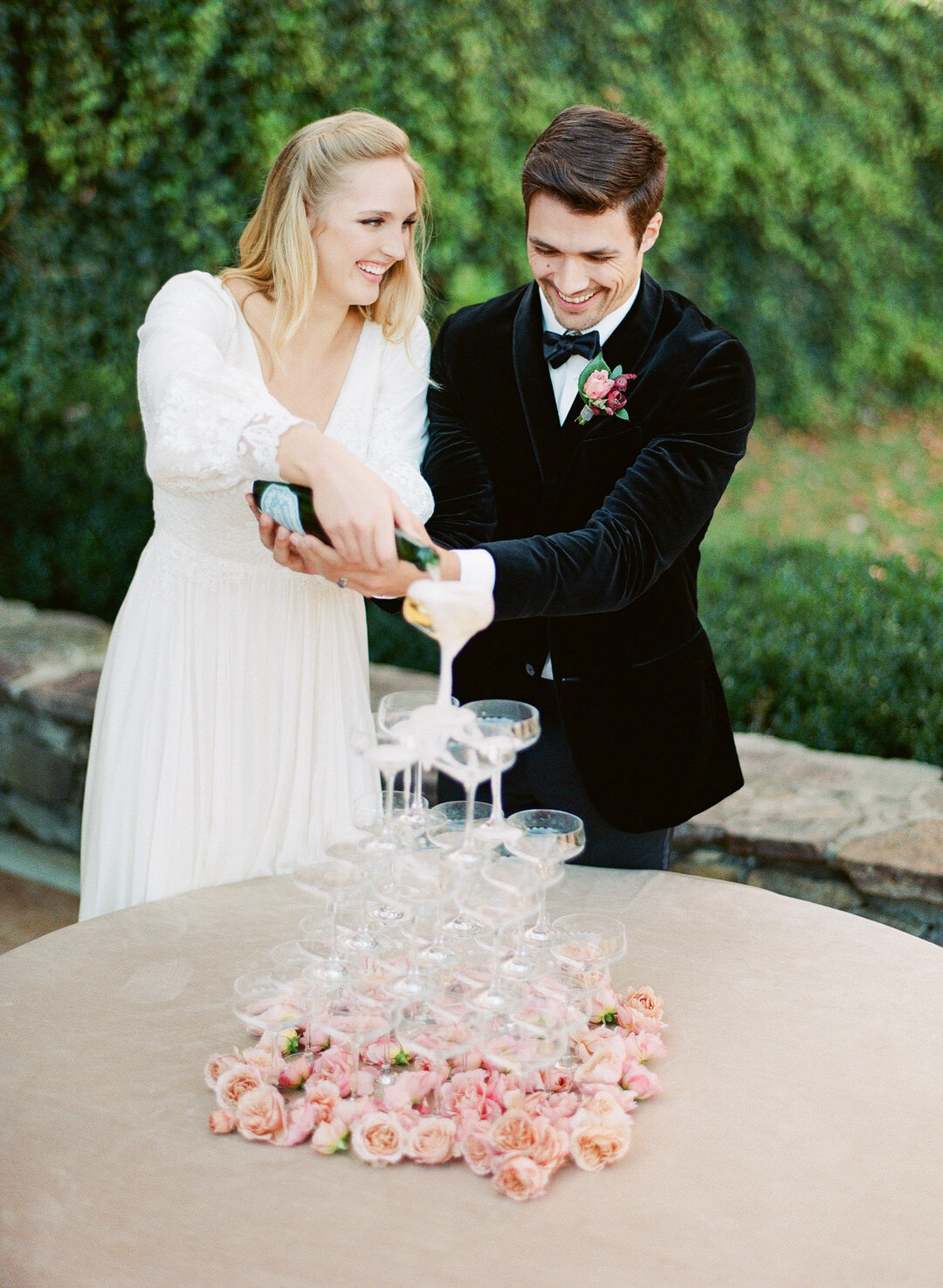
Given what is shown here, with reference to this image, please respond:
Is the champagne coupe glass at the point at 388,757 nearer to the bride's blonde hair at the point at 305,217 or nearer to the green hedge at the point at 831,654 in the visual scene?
the bride's blonde hair at the point at 305,217

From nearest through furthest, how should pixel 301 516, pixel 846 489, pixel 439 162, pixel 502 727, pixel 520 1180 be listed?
pixel 520 1180, pixel 502 727, pixel 301 516, pixel 439 162, pixel 846 489

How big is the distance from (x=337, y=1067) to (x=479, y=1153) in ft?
0.76

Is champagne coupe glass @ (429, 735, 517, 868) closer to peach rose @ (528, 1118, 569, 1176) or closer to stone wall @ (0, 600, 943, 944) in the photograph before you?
peach rose @ (528, 1118, 569, 1176)

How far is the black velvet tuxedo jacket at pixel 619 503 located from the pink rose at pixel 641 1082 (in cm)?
75

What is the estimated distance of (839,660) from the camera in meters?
3.96

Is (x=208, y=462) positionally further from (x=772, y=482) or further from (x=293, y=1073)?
(x=772, y=482)

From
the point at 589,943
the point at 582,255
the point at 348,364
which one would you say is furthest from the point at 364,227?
the point at 589,943

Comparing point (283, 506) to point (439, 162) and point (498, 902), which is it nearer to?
point (498, 902)

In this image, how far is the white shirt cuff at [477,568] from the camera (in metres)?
1.95

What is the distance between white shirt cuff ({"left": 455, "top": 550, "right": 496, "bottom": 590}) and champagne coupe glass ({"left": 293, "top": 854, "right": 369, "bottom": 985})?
1.65 ft

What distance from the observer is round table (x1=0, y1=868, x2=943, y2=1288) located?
1.29 metres

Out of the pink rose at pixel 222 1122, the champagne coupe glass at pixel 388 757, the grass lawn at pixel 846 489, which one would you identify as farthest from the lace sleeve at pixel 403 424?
the grass lawn at pixel 846 489

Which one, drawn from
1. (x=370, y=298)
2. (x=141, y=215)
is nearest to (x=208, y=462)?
(x=370, y=298)

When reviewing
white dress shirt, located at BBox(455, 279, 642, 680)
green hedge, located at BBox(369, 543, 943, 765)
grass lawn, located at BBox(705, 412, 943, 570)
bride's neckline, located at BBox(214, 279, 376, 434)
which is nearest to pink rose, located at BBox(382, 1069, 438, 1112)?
white dress shirt, located at BBox(455, 279, 642, 680)
